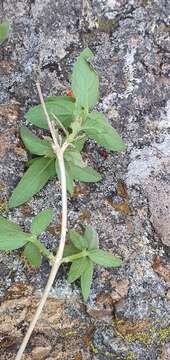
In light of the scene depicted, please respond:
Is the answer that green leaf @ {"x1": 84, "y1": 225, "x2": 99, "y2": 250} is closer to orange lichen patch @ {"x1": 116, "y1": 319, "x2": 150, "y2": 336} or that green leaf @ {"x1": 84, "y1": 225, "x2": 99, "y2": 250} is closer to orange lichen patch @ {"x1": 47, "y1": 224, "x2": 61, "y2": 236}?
orange lichen patch @ {"x1": 47, "y1": 224, "x2": 61, "y2": 236}

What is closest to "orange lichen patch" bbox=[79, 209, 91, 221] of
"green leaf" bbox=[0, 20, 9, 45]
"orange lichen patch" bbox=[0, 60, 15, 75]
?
"orange lichen patch" bbox=[0, 60, 15, 75]

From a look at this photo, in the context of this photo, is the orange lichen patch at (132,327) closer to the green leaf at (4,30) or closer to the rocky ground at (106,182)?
the rocky ground at (106,182)

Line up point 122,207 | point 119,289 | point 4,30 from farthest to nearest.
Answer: point 4,30 < point 122,207 < point 119,289

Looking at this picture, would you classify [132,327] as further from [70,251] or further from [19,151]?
[19,151]

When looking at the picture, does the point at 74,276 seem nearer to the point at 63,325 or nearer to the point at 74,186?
the point at 63,325

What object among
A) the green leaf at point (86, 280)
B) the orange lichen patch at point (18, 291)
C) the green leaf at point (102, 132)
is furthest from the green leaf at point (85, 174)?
the orange lichen patch at point (18, 291)

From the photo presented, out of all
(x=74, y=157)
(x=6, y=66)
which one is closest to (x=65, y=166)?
(x=74, y=157)
